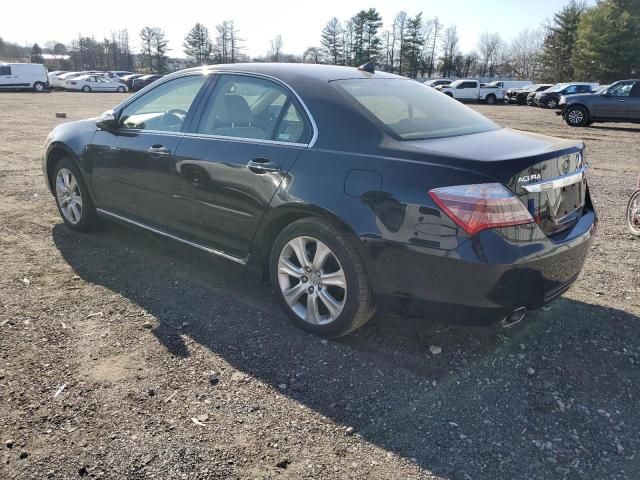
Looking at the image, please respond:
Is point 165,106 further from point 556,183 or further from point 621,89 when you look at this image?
point 621,89

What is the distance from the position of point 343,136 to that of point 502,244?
1.13 meters

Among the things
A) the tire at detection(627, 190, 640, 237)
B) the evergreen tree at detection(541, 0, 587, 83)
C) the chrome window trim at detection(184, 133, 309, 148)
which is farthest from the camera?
the evergreen tree at detection(541, 0, 587, 83)

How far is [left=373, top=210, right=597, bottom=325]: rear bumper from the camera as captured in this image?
269 cm

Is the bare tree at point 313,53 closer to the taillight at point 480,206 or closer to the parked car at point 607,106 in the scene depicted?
the parked car at point 607,106

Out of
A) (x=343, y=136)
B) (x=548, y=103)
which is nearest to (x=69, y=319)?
(x=343, y=136)

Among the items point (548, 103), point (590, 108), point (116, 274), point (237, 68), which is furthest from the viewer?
point (548, 103)

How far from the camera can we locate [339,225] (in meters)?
3.07

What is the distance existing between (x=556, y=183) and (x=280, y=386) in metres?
1.93

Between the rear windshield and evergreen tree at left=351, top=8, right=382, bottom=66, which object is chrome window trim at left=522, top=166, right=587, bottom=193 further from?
evergreen tree at left=351, top=8, right=382, bottom=66

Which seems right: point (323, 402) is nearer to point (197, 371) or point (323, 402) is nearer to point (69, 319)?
→ point (197, 371)

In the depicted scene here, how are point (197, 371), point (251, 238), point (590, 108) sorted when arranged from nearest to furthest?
point (197, 371) → point (251, 238) → point (590, 108)

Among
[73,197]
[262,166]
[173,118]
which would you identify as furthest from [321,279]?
[73,197]

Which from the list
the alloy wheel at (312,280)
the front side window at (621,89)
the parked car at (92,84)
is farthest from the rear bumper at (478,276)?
the parked car at (92,84)

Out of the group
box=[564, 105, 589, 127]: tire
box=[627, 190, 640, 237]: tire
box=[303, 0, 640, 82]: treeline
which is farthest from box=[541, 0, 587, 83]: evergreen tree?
box=[627, 190, 640, 237]: tire
